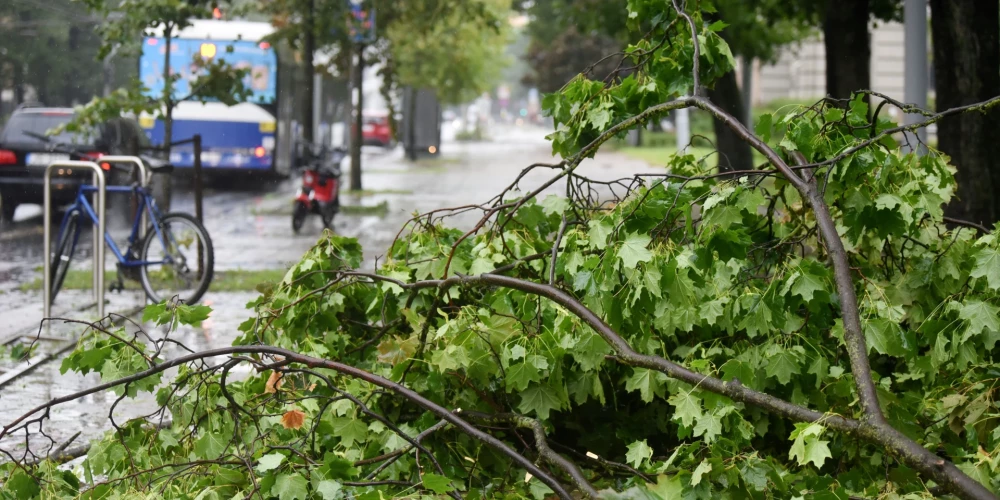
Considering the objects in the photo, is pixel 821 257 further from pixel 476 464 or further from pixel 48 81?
pixel 48 81

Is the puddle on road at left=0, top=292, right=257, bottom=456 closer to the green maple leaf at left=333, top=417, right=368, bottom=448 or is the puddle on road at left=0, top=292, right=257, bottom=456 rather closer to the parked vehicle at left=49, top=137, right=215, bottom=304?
the parked vehicle at left=49, top=137, right=215, bottom=304

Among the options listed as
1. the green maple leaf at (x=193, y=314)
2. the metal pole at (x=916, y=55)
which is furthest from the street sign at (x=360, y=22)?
the green maple leaf at (x=193, y=314)

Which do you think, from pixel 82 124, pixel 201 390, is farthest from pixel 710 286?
pixel 82 124

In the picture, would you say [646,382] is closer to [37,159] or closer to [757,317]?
[757,317]

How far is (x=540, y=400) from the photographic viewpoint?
12.8 ft

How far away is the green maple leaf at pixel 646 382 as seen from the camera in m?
3.82

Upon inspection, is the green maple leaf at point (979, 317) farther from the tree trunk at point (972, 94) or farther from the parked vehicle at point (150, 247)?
the tree trunk at point (972, 94)

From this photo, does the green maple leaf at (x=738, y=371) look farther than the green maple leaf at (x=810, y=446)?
Yes

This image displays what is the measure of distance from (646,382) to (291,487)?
1.14 m

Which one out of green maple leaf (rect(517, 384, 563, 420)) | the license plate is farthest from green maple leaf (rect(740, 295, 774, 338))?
the license plate

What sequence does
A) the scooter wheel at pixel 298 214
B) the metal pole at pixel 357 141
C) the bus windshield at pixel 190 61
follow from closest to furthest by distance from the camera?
the scooter wheel at pixel 298 214, the bus windshield at pixel 190 61, the metal pole at pixel 357 141

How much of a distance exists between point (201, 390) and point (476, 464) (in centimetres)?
100

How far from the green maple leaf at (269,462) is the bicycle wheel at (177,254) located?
637 centimetres

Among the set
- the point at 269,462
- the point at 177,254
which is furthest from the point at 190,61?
the point at 269,462
